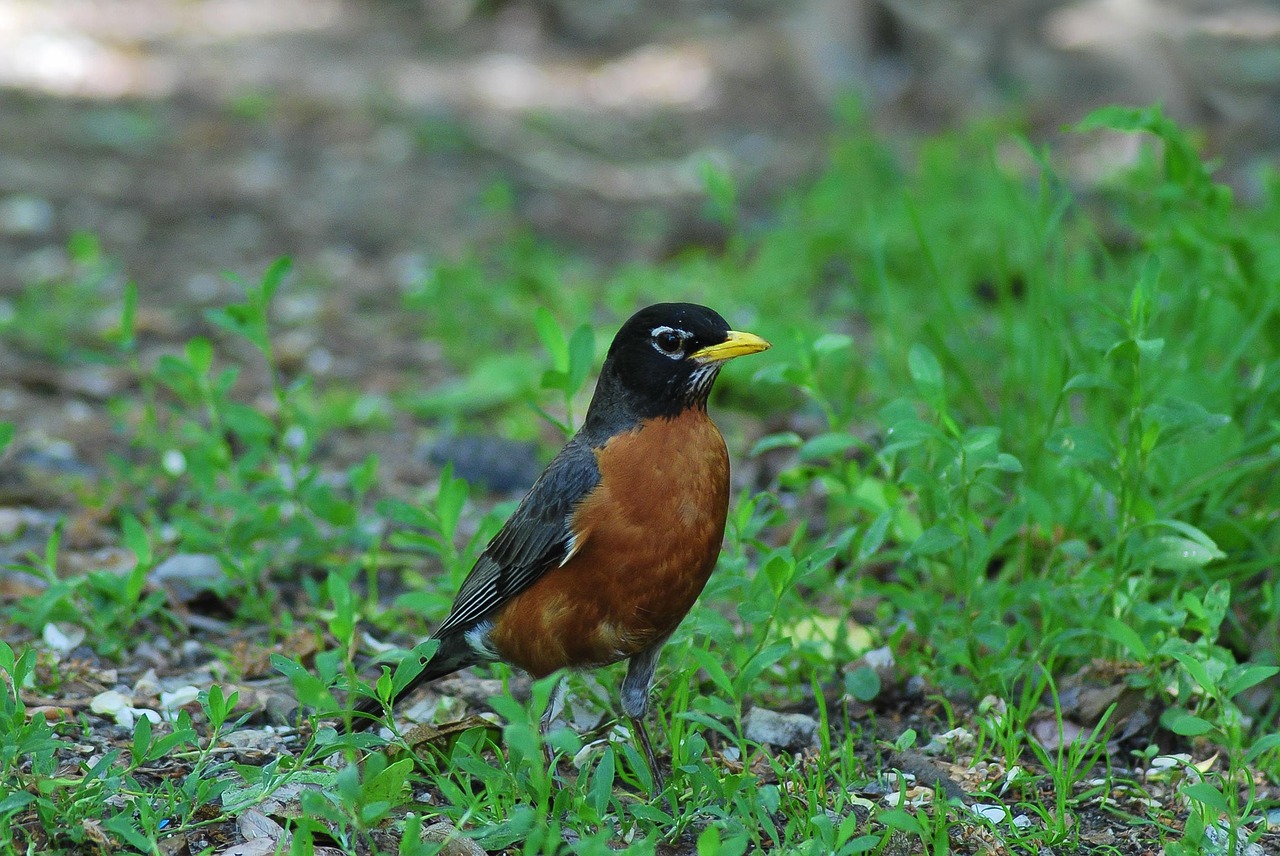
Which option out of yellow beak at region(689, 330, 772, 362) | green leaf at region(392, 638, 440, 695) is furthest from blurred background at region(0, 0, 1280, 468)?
green leaf at region(392, 638, 440, 695)

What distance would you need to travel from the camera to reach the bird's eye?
391 centimetres

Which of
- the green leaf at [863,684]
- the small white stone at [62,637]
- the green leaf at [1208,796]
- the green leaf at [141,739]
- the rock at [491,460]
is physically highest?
the green leaf at [141,739]

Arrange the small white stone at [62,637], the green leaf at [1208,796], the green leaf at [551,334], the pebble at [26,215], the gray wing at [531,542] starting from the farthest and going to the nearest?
the pebble at [26,215], the small white stone at [62,637], the green leaf at [551,334], the gray wing at [531,542], the green leaf at [1208,796]

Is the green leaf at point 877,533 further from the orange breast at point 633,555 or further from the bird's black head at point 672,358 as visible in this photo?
the bird's black head at point 672,358

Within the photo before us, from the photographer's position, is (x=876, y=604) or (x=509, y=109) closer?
(x=876, y=604)

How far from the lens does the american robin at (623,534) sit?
12.1 ft

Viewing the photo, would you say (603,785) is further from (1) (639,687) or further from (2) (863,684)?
(2) (863,684)

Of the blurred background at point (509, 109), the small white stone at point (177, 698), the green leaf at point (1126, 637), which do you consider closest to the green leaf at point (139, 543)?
the small white stone at point (177, 698)

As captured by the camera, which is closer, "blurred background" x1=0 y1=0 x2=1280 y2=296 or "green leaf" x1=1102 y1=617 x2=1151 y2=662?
"green leaf" x1=1102 y1=617 x2=1151 y2=662

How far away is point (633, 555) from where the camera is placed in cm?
367

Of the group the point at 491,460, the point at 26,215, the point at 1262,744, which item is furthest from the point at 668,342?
the point at 26,215

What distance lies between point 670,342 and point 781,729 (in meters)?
1.19

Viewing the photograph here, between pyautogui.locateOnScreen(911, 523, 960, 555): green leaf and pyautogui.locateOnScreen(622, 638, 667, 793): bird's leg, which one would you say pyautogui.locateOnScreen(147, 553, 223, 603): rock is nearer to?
pyautogui.locateOnScreen(622, 638, 667, 793): bird's leg

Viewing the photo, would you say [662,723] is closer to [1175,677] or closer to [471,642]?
[471,642]
